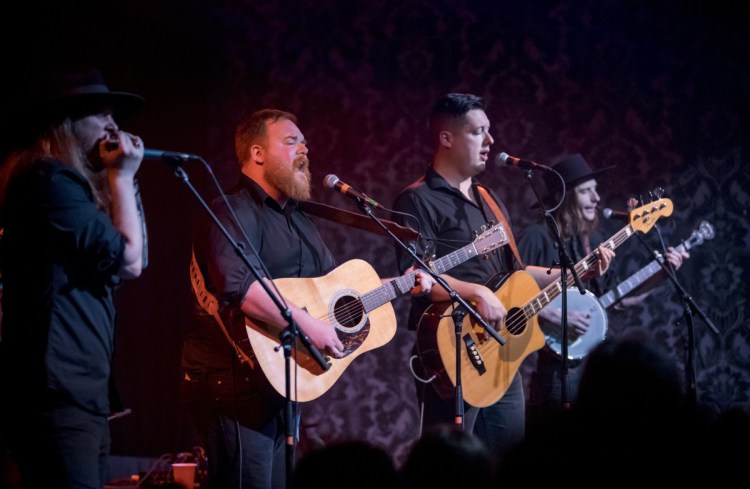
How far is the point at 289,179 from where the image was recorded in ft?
14.3

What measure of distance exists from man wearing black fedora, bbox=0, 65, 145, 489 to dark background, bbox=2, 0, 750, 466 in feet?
9.08

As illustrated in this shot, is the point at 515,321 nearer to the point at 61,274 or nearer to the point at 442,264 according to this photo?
the point at 442,264

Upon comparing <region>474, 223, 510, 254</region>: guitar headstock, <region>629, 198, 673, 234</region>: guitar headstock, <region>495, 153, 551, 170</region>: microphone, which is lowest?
<region>474, 223, 510, 254</region>: guitar headstock

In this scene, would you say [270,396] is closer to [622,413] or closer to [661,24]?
[622,413]

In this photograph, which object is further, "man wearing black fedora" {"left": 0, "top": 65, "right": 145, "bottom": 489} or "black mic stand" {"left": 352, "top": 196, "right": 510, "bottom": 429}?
"black mic stand" {"left": 352, "top": 196, "right": 510, "bottom": 429}

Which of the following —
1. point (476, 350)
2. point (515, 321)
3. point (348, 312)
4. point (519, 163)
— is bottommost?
point (476, 350)

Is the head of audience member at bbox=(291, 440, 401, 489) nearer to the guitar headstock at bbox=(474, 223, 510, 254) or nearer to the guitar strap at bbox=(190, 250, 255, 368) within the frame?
the guitar strap at bbox=(190, 250, 255, 368)

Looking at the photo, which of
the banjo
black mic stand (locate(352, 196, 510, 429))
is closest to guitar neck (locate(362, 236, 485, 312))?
black mic stand (locate(352, 196, 510, 429))

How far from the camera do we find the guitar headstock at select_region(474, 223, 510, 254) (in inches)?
190

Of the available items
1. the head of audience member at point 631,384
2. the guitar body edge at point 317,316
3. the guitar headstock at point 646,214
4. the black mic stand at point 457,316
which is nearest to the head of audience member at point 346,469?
the head of audience member at point 631,384

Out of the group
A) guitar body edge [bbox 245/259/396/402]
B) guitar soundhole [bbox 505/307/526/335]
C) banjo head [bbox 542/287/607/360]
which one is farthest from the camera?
banjo head [bbox 542/287/607/360]

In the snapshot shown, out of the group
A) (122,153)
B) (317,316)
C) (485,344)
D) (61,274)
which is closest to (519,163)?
(485,344)

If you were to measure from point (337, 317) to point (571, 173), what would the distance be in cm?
290

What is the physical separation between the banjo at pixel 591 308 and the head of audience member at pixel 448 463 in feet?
11.9
